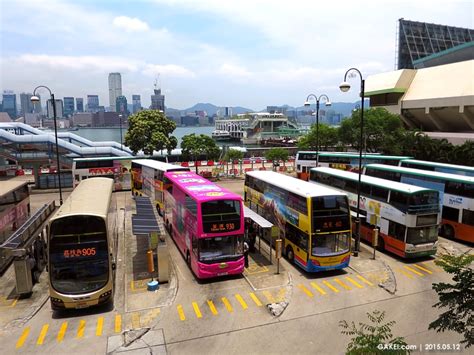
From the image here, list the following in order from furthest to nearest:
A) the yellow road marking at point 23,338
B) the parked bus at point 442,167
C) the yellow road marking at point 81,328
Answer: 1. the parked bus at point 442,167
2. the yellow road marking at point 81,328
3. the yellow road marking at point 23,338

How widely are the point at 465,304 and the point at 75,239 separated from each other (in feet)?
35.2

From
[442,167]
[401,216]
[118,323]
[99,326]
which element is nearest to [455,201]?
[401,216]

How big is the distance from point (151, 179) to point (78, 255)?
50.0 ft

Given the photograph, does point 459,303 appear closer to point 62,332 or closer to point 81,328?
point 81,328

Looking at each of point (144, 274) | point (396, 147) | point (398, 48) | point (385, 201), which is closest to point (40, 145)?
point (144, 274)

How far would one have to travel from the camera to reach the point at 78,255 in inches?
452

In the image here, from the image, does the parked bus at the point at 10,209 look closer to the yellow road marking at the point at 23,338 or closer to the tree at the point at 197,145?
the yellow road marking at the point at 23,338

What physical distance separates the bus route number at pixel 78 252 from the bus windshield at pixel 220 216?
13.5 ft

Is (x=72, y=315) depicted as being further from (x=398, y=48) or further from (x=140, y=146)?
(x=398, y=48)

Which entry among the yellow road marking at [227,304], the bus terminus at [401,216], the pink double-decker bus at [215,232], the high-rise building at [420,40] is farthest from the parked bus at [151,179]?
the high-rise building at [420,40]

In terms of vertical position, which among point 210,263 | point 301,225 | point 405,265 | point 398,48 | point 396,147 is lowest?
point 405,265

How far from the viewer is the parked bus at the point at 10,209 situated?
15.6 m

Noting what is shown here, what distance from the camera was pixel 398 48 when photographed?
280 ft

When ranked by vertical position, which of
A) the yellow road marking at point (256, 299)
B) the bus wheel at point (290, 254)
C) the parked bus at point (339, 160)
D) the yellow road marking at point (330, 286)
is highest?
the parked bus at point (339, 160)
